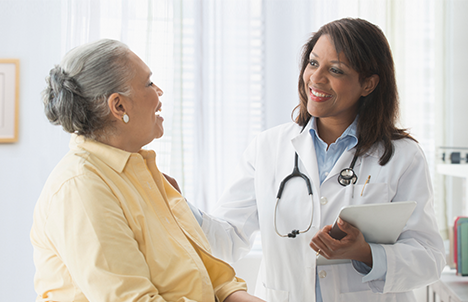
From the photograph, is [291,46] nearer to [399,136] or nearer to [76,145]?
[399,136]

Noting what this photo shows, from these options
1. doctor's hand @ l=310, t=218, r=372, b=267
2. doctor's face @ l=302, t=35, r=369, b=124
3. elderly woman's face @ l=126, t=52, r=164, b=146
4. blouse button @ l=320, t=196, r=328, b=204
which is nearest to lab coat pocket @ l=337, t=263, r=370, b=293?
doctor's hand @ l=310, t=218, r=372, b=267

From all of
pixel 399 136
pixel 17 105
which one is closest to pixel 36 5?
pixel 17 105

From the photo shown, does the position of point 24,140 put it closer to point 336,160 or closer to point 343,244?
point 336,160

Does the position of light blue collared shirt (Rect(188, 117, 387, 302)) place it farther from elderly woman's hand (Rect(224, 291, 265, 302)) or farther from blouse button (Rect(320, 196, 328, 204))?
elderly woman's hand (Rect(224, 291, 265, 302))

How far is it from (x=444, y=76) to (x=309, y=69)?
4.24 feet

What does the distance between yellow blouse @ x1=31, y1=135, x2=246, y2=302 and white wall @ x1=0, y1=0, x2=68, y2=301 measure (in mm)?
1465

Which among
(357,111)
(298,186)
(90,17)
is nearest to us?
(298,186)

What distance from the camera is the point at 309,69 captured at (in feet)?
4.72

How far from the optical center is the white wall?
224 centimetres

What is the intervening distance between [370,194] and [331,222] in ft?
0.57

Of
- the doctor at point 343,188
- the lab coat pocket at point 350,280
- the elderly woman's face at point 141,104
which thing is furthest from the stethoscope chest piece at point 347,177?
the elderly woman's face at point 141,104

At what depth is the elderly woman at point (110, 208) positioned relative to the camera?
83 cm

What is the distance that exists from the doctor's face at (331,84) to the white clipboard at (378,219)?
0.43m

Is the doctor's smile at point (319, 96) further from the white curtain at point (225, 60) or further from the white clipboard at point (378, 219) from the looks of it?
the white curtain at point (225, 60)
